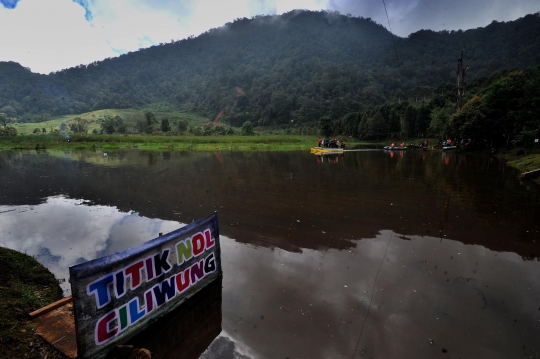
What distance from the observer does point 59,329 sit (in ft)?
13.1

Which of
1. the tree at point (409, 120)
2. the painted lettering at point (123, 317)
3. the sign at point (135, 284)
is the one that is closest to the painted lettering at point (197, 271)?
the sign at point (135, 284)

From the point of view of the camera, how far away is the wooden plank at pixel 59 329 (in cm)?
370

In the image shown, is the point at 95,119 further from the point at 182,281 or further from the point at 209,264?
the point at 182,281

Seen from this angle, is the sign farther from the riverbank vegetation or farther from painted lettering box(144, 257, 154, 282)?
the riverbank vegetation

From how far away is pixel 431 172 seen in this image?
789 inches

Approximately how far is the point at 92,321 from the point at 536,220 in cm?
1237

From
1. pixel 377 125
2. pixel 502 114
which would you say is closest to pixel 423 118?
pixel 377 125

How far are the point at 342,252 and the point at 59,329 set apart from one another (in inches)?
226

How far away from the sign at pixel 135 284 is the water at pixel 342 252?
0.95 metres

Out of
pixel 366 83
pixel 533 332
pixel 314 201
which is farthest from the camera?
pixel 366 83

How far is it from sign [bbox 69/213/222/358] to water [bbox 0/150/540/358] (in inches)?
37.3

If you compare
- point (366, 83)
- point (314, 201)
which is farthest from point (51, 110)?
point (314, 201)

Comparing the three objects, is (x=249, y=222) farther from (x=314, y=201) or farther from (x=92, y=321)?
(x=92, y=321)

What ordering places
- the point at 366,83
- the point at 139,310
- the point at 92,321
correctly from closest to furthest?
the point at 92,321 < the point at 139,310 < the point at 366,83
